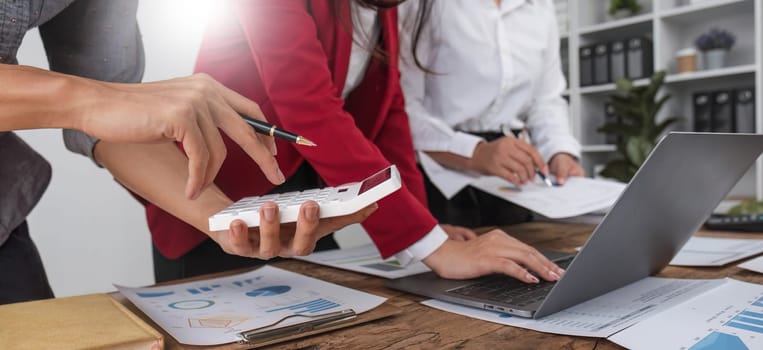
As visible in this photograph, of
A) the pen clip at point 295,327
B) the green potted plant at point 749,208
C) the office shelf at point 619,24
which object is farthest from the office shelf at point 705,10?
the pen clip at point 295,327

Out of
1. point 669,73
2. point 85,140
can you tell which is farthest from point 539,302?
point 669,73

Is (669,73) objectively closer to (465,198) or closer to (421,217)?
(465,198)

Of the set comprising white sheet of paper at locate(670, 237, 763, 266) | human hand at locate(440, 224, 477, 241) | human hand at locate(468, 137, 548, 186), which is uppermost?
human hand at locate(468, 137, 548, 186)

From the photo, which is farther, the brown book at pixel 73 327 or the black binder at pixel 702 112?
the black binder at pixel 702 112

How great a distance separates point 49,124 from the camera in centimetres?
49

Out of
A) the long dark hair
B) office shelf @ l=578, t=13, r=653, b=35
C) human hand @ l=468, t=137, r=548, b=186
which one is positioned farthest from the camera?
office shelf @ l=578, t=13, r=653, b=35

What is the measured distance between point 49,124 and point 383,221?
1.56ft

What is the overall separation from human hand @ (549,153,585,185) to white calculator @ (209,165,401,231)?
33.8 inches

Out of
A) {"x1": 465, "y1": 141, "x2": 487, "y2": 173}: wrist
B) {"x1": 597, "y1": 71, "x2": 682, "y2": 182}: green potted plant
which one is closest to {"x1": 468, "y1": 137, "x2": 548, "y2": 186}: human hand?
{"x1": 465, "y1": 141, "x2": 487, "y2": 173}: wrist

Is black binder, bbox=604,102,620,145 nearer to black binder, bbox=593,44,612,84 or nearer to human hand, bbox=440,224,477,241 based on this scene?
black binder, bbox=593,44,612,84

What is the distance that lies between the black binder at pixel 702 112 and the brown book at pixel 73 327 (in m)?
3.21

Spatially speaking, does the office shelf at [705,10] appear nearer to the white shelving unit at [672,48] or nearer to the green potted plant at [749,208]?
Result: the white shelving unit at [672,48]

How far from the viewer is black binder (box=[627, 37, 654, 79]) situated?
3301mm

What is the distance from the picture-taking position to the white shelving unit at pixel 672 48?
295cm
